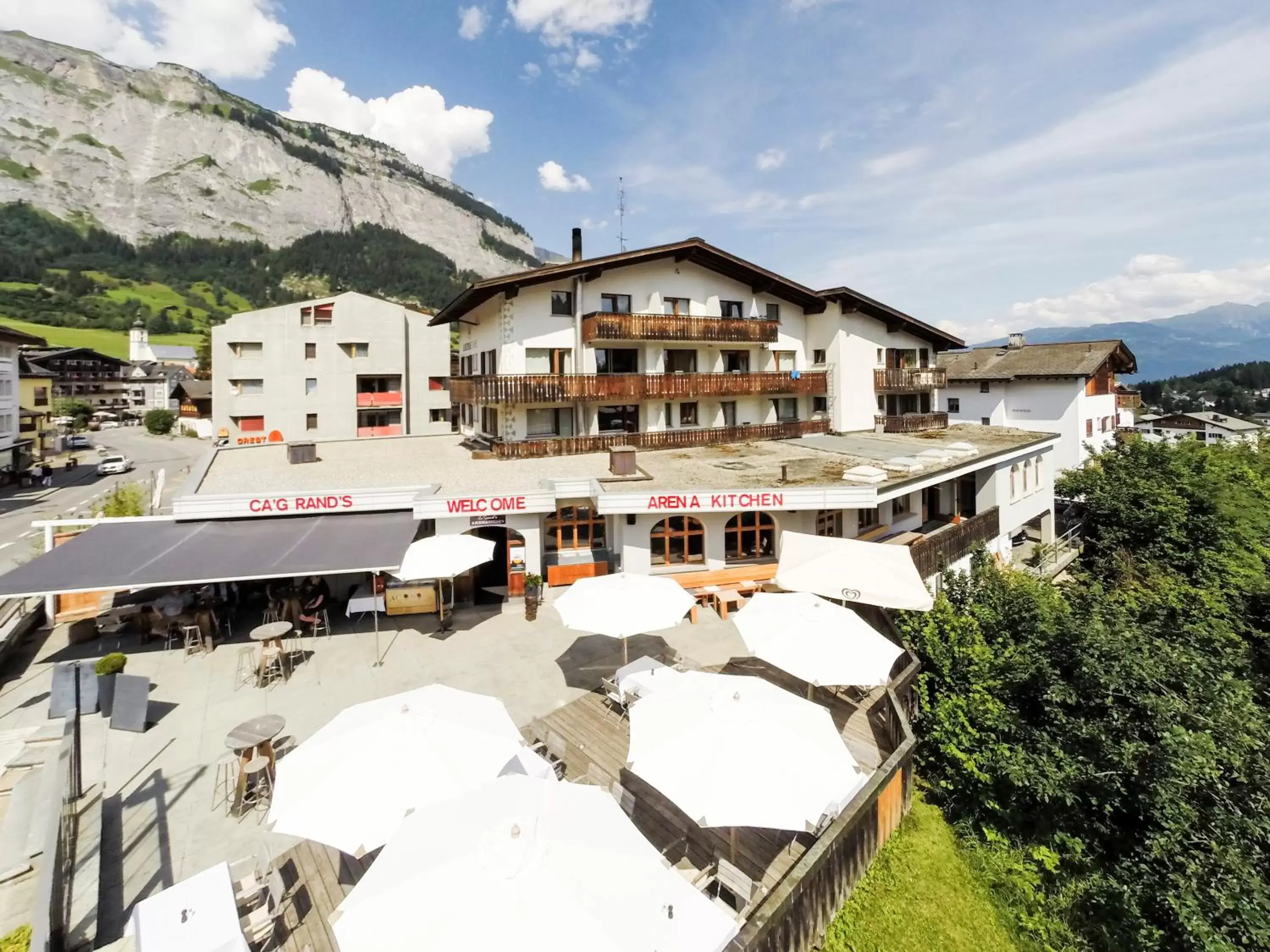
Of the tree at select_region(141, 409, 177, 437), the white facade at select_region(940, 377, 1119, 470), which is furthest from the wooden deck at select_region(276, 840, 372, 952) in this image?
the tree at select_region(141, 409, 177, 437)

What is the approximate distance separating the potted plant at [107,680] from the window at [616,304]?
22.5 metres

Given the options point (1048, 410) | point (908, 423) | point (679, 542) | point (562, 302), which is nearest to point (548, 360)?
point (562, 302)

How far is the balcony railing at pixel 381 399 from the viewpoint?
4744cm

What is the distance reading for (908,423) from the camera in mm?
36000

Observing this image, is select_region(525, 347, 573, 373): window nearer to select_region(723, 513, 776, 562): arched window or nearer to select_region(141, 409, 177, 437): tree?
select_region(723, 513, 776, 562): arched window

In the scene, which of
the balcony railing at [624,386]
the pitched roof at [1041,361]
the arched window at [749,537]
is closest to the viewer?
the arched window at [749,537]

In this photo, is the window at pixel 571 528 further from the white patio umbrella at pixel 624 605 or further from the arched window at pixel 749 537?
the white patio umbrella at pixel 624 605

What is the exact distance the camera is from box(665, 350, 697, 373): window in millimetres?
30750

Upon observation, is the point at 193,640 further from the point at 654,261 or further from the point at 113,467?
the point at 113,467

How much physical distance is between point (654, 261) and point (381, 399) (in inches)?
1156

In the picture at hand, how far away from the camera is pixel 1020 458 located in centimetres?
2642

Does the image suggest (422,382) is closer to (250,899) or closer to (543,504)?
(543,504)

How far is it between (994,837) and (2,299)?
20423 centimetres

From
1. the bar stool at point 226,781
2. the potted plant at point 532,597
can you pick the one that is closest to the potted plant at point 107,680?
the bar stool at point 226,781
